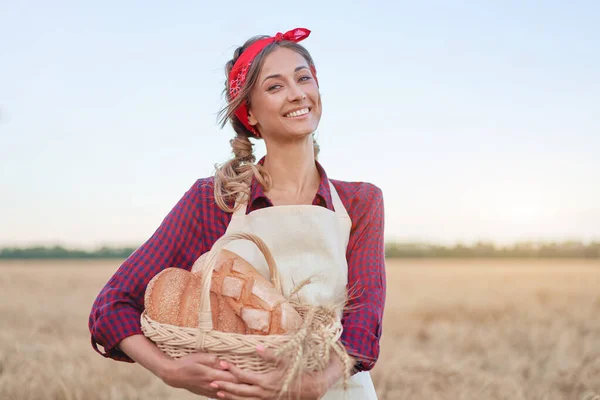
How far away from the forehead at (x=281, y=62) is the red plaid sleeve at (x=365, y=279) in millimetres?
517

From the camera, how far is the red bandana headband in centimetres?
219

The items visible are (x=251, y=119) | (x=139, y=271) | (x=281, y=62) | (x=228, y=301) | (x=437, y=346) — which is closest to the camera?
(x=228, y=301)

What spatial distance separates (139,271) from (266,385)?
0.65 m

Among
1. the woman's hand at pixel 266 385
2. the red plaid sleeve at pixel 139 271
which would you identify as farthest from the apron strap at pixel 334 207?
the woman's hand at pixel 266 385

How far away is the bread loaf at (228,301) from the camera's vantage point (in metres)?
1.62

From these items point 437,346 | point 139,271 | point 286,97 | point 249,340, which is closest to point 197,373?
point 249,340

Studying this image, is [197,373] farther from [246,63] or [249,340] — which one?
[246,63]

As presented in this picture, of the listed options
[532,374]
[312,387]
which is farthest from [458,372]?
[312,387]

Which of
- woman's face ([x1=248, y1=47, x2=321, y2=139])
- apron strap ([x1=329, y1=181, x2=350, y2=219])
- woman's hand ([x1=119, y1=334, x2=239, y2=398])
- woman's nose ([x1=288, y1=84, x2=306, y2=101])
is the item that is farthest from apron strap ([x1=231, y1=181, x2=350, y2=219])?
woman's hand ([x1=119, y1=334, x2=239, y2=398])

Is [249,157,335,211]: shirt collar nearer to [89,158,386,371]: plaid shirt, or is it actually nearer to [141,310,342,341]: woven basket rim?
[89,158,386,371]: plaid shirt

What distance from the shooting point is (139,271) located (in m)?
1.96

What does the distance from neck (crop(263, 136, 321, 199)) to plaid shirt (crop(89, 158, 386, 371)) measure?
0.19ft

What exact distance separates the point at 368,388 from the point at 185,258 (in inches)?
31.0

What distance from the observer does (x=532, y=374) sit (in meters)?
5.11
